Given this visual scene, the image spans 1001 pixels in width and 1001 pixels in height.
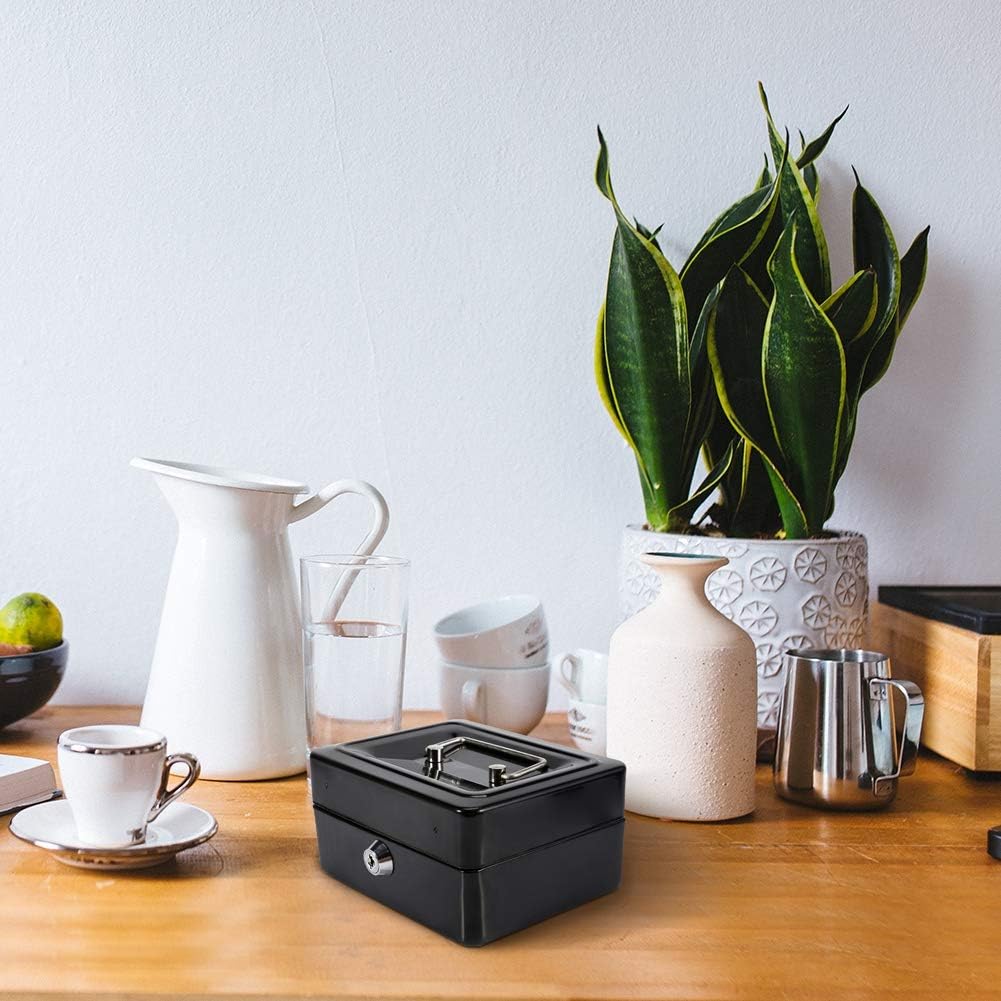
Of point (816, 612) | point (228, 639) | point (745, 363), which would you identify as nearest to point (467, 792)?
point (228, 639)

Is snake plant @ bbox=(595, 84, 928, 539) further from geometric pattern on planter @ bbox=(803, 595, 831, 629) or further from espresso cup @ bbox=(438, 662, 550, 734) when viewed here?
espresso cup @ bbox=(438, 662, 550, 734)

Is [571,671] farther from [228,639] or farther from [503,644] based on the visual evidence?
[228,639]

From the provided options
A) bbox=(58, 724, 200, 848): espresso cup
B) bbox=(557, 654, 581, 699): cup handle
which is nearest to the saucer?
bbox=(58, 724, 200, 848): espresso cup

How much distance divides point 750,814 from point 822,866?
→ 4.1 inches

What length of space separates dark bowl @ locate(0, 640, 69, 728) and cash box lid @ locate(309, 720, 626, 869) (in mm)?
391

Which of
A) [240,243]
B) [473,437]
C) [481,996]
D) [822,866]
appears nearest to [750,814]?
[822,866]

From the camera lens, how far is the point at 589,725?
0.95 metres

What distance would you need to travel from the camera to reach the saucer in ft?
2.26

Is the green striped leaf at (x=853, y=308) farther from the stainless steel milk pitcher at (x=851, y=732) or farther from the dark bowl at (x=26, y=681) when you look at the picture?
the dark bowl at (x=26, y=681)

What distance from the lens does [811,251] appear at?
1.03 m

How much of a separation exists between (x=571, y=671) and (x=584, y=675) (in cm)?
1

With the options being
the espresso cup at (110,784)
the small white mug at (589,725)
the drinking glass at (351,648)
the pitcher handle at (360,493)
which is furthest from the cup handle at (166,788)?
the small white mug at (589,725)

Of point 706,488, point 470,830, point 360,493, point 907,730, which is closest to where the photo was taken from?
Answer: point 470,830

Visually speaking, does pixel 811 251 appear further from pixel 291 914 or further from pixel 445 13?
pixel 291 914
